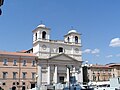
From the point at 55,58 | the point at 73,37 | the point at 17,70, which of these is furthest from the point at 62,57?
the point at 17,70

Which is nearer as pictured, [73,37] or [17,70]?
[17,70]

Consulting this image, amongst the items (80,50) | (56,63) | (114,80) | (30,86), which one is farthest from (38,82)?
(114,80)

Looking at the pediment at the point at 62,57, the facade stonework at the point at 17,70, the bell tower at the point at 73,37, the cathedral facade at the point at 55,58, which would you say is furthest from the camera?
the bell tower at the point at 73,37

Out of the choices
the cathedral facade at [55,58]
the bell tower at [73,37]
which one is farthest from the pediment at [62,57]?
the bell tower at [73,37]

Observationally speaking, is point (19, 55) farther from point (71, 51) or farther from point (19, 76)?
point (71, 51)

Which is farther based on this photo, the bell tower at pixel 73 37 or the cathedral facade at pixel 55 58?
the bell tower at pixel 73 37

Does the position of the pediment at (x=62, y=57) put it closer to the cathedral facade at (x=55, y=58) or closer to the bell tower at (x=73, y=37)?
the cathedral facade at (x=55, y=58)

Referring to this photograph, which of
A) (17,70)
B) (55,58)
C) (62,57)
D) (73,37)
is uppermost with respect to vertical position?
(73,37)

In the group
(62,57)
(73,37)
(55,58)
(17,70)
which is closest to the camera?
(17,70)

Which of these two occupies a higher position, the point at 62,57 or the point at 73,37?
the point at 73,37

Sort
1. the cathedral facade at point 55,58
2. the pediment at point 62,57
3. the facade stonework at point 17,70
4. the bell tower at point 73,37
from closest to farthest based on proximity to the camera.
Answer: the facade stonework at point 17,70 → the cathedral facade at point 55,58 → the pediment at point 62,57 → the bell tower at point 73,37

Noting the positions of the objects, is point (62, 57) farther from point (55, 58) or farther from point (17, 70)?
point (17, 70)

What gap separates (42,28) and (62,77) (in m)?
14.3

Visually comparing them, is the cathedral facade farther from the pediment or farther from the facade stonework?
the facade stonework
